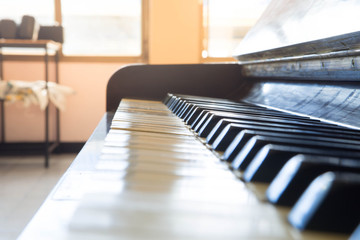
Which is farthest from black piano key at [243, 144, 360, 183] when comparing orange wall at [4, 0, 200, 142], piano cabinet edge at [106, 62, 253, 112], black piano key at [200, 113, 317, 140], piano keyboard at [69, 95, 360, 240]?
orange wall at [4, 0, 200, 142]

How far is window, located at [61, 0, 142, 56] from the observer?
4.14 m

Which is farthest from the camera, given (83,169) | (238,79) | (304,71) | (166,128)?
(238,79)

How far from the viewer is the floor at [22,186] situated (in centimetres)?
228

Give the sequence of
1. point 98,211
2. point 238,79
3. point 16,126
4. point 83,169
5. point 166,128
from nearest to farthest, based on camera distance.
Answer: point 98,211, point 83,169, point 166,128, point 238,79, point 16,126

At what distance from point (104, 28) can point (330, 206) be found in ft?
13.9

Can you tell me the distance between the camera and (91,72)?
4.07 metres

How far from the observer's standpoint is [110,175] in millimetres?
343

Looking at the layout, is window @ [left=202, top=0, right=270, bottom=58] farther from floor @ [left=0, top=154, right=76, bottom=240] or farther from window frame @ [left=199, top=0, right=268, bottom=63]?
floor @ [left=0, top=154, right=76, bottom=240]

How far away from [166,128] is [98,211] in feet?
1.36

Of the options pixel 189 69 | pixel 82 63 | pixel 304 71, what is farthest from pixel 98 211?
pixel 82 63

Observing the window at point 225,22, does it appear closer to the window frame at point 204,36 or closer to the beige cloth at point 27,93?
the window frame at point 204,36

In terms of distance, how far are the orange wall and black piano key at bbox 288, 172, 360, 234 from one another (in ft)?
12.3

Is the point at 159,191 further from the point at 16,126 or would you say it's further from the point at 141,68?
the point at 16,126

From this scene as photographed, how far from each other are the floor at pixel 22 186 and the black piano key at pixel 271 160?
6.66ft
